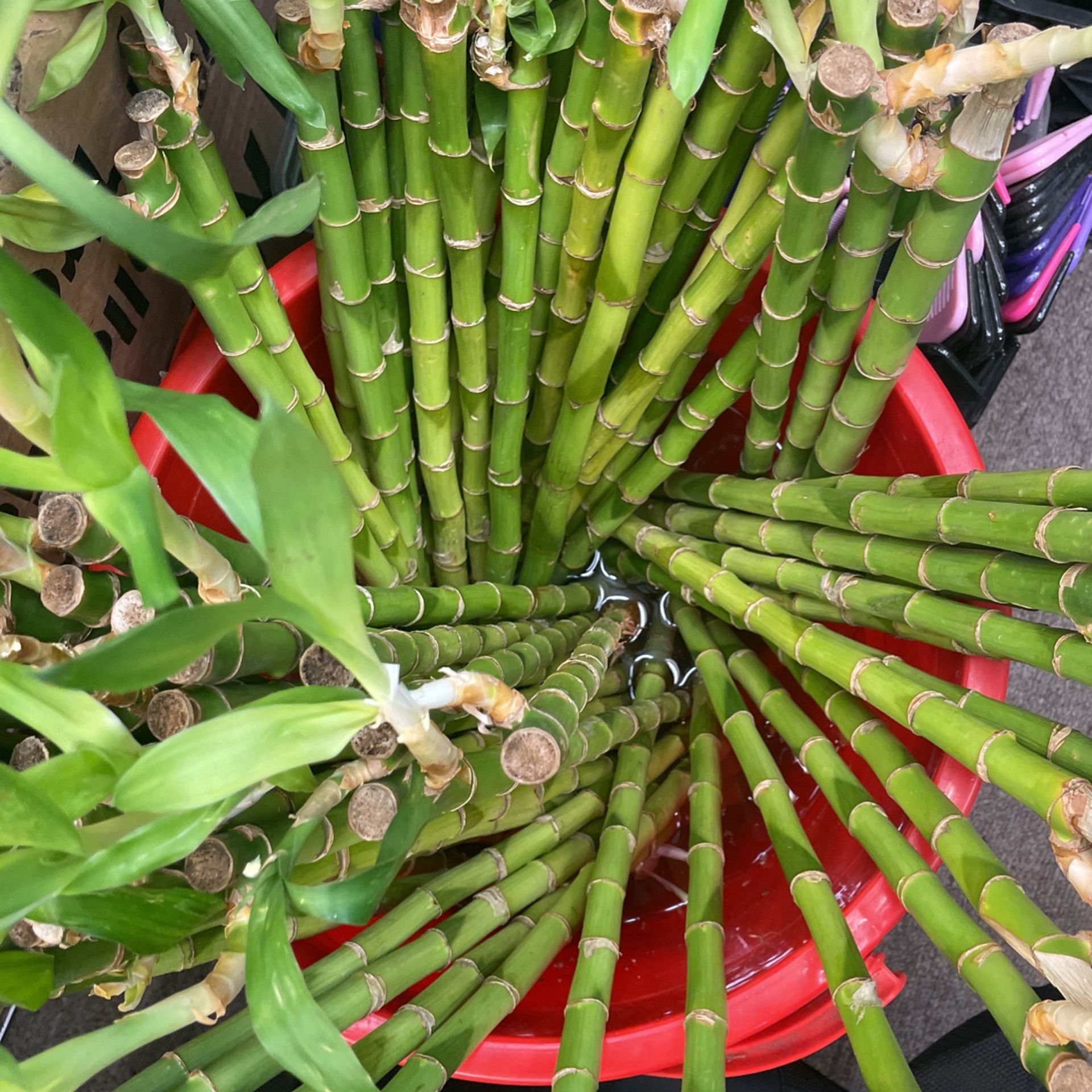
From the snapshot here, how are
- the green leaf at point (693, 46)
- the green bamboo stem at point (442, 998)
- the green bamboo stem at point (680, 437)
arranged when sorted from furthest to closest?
the green bamboo stem at point (680, 437) → the green bamboo stem at point (442, 998) → the green leaf at point (693, 46)

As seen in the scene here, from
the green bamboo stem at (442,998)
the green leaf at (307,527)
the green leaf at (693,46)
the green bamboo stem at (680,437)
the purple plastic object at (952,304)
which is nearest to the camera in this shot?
the green leaf at (307,527)

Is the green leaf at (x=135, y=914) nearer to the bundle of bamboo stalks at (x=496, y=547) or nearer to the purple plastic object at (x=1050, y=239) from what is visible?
the bundle of bamboo stalks at (x=496, y=547)

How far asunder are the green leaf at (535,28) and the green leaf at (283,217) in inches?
4.9

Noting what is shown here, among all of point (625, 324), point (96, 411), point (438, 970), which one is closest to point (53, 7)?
point (96, 411)

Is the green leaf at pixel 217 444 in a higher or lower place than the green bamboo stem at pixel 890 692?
higher

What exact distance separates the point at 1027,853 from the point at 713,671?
1.54 feet

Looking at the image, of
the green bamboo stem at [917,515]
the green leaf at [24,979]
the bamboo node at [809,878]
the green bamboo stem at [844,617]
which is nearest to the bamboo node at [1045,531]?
the green bamboo stem at [917,515]

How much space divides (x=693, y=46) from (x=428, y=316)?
0.77ft

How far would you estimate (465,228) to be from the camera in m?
0.50

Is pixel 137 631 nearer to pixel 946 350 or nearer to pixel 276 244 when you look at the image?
pixel 276 244

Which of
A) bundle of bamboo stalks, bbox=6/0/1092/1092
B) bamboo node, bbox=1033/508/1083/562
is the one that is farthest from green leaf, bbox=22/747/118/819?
bamboo node, bbox=1033/508/1083/562

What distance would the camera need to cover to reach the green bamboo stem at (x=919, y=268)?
38 centimetres

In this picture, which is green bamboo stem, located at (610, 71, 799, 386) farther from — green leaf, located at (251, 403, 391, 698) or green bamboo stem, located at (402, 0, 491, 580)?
green leaf, located at (251, 403, 391, 698)

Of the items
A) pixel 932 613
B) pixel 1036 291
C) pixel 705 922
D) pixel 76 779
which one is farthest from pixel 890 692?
pixel 1036 291
